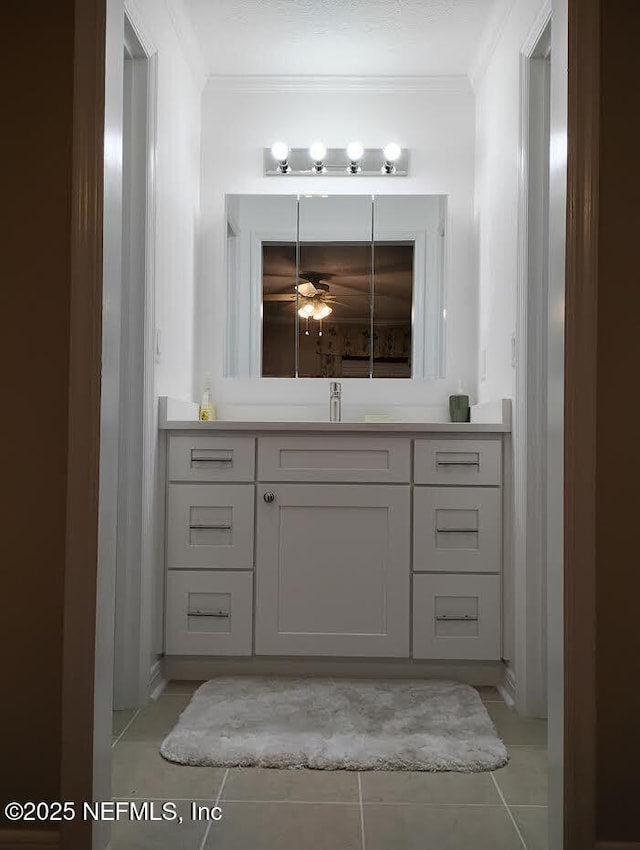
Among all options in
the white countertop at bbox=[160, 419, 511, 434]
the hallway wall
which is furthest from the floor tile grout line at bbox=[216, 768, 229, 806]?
the white countertop at bbox=[160, 419, 511, 434]

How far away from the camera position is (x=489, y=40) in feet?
10.4

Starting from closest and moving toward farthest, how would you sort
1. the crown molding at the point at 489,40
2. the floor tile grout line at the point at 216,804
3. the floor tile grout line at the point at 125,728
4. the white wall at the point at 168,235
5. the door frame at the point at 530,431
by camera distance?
1. the floor tile grout line at the point at 216,804
2. the floor tile grout line at the point at 125,728
3. the door frame at the point at 530,431
4. the white wall at the point at 168,235
5. the crown molding at the point at 489,40

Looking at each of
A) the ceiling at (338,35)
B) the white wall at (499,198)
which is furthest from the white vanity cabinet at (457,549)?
the ceiling at (338,35)

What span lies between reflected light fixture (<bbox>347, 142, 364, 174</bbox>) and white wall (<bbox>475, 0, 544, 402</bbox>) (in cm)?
54

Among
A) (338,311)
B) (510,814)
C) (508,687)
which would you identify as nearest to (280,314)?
(338,311)

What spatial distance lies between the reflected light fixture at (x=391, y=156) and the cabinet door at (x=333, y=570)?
1600 mm

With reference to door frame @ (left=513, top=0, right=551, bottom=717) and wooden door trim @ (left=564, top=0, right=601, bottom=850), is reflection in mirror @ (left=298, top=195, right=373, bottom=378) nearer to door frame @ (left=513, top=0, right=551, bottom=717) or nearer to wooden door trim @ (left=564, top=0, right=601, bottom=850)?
door frame @ (left=513, top=0, right=551, bottom=717)

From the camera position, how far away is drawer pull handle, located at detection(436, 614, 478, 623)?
2811mm

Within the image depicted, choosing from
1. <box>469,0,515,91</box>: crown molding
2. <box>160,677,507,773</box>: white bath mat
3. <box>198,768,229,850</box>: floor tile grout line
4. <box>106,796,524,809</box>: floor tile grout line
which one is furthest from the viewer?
<box>469,0,515,91</box>: crown molding

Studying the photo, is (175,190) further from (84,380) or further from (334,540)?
(84,380)

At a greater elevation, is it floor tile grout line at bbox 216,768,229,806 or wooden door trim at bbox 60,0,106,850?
wooden door trim at bbox 60,0,106,850

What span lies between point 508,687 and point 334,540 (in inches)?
31.4

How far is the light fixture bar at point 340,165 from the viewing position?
361 centimetres

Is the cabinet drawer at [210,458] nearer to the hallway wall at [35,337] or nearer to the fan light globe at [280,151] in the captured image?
the hallway wall at [35,337]
